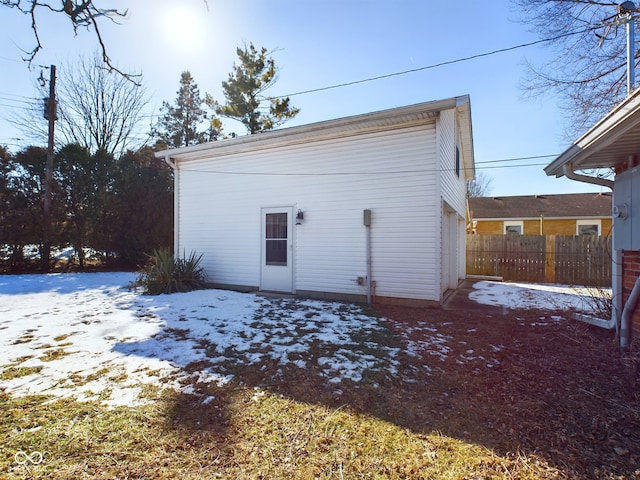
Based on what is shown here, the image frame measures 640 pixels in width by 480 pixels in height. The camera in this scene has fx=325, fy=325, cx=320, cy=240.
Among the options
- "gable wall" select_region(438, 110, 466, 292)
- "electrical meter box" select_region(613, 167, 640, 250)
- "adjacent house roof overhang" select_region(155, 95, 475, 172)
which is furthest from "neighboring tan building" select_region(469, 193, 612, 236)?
"electrical meter box" select_region(613, 167, 640, 250)

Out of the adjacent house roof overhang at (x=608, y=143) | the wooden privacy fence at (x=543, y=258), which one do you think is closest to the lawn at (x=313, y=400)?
the adjacent house roof overhang at (x=608, y=143)

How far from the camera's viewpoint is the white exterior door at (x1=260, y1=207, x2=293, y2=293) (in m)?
7.51

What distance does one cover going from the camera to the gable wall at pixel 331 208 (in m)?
6.19

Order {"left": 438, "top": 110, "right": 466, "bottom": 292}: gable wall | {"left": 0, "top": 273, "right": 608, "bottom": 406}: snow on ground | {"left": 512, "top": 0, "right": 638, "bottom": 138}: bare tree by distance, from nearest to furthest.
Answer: {"left": 0, "top": 273, "right": 608, "bottom": 406}: snow on ground
{"left": 438, "top": 110, "right": 466, "bottom": 292}: gable wall
{"left": 512, "top": 0, "right": 638, "bottom": 138}: bare tree

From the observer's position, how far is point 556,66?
754 cm

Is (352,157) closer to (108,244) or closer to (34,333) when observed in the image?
(34,333)

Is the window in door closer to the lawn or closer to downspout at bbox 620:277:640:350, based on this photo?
the lawn

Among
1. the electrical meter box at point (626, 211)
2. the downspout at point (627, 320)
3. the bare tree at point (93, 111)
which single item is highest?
the bare tree at point (93, 111)

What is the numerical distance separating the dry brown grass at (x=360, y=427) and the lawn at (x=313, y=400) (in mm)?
12

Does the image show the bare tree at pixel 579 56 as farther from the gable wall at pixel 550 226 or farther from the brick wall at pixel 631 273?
the gable wall at pixel 550 226

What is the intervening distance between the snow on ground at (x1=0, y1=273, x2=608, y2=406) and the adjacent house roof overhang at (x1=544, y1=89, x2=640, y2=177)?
8.62ft

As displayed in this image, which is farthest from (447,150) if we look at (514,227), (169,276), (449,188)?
(514,227)

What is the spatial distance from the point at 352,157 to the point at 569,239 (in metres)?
7.68

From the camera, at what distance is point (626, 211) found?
358 centimetres
